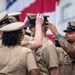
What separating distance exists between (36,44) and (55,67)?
57 centimetres

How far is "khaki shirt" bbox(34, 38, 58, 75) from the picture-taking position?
5.01 m

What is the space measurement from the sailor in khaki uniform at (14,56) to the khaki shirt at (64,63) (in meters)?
0.83

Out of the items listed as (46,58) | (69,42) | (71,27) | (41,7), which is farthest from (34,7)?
(46,58)

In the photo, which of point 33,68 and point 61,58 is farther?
point 61,58

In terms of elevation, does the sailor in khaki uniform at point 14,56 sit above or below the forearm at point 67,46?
above

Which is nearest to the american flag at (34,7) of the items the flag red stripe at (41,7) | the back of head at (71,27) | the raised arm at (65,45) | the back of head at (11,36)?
the flag red stripe at (41,7)

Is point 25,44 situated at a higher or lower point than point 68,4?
higher

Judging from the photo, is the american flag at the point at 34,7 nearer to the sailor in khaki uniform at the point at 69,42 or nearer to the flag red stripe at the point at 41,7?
the flag red stripe at the point at 41,7

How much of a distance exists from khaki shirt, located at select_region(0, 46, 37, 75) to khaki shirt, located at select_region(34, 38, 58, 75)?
0.61 m

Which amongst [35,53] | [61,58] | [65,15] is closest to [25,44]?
[35,53]

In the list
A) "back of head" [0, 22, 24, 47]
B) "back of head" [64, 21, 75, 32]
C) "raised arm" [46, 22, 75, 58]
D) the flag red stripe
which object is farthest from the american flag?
"back of head" [0, 22, 24, 47]

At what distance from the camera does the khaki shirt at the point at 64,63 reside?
514 cm

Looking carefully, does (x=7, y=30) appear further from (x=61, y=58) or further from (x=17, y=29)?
(x=61, y=58)

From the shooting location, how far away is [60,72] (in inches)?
207
